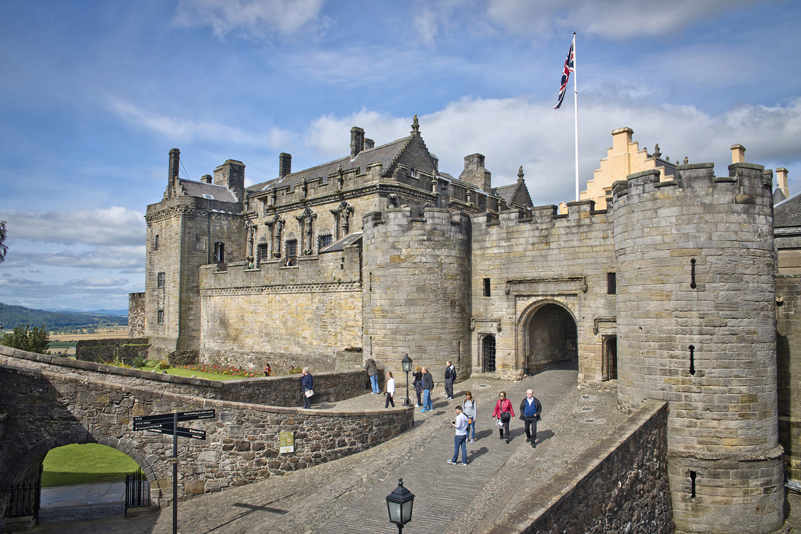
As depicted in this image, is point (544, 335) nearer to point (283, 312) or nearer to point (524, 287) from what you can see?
point (524, 287)

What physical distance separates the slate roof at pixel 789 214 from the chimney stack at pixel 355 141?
2111 centimetres

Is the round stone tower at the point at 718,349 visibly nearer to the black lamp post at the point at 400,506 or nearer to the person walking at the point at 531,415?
the person walking at the point at 531,415

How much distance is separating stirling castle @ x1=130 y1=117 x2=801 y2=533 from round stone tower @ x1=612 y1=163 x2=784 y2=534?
0.03m

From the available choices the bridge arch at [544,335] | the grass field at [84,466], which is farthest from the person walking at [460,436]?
the grass field at [84,466]

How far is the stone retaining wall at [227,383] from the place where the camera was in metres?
13.4

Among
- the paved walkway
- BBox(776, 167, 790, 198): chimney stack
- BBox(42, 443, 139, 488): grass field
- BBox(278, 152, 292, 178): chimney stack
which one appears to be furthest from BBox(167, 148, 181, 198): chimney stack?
BBox(776, 167, 790, 198): chimney stack

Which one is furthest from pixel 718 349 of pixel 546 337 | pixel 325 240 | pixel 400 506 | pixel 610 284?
pixel 325 240

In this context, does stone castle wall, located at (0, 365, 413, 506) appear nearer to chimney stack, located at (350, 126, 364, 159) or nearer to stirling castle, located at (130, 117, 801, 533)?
stirling castle, located at (130, 117, 801, 533)

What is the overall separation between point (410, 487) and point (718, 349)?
8051 mm

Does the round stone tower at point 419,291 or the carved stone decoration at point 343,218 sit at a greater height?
the carved stone decoration at point 343,218

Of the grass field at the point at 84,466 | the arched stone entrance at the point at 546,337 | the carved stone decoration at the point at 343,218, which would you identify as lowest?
the grass field at the point at 84,466

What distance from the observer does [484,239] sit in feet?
69.7

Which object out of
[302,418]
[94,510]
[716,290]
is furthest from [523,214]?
[94,510]

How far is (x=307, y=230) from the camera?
3108 centimetres
